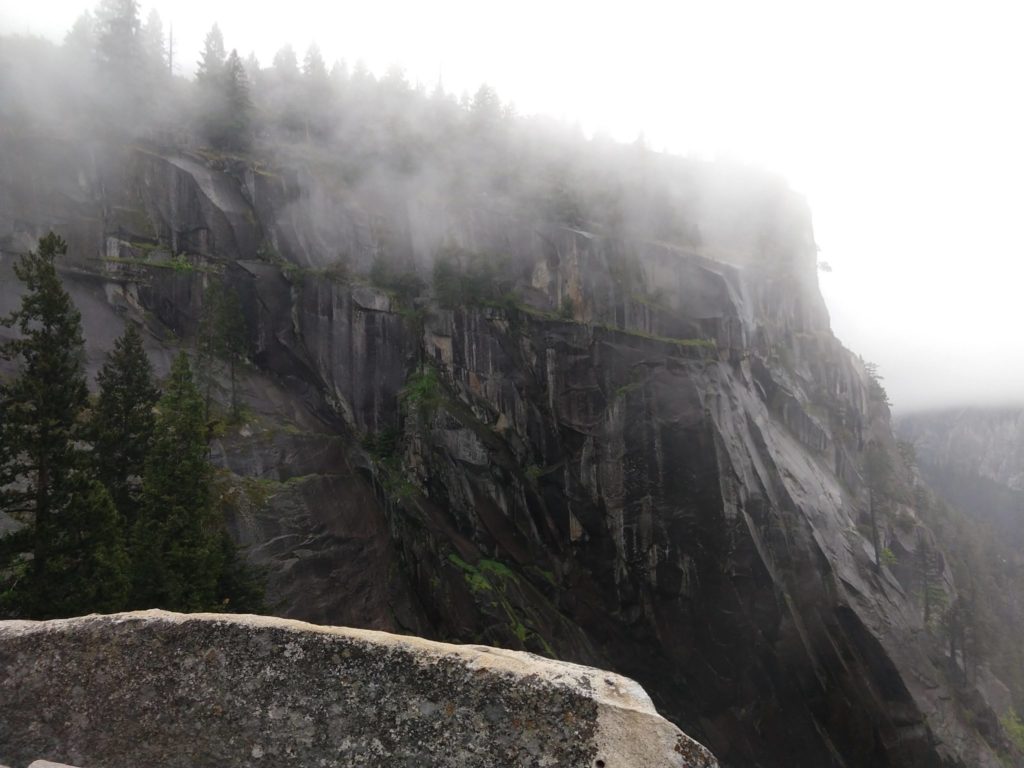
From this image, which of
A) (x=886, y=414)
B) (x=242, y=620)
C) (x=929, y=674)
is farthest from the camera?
(x=886, y=414)

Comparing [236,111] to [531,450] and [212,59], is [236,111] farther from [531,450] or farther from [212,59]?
[531,450]

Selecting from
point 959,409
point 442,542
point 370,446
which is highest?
point 370,446

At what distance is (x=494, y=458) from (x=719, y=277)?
17.0 metres

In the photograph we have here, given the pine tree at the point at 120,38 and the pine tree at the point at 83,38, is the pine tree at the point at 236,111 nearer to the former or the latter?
the pine tree at the point at 120,38

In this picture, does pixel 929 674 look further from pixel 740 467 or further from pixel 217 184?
pixel 217 184

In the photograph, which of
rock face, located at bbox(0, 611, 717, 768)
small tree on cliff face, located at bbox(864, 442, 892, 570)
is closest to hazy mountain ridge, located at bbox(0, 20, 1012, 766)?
small tree on cliff face, located at bbox(864, 442, 892, 570)

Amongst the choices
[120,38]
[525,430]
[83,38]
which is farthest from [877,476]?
[83,38]

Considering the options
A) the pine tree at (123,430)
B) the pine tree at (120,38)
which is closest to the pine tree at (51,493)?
the pine tree at (123,430)

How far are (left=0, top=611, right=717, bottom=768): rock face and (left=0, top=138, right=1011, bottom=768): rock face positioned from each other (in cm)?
1973

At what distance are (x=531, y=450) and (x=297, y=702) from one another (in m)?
26.2

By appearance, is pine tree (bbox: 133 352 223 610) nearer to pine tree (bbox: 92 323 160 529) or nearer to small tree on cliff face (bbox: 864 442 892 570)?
pine tree (bbox: 92 323 160 529)

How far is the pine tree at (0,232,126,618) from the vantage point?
11195mm

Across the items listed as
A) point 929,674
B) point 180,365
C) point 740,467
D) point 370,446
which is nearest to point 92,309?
point 180,365

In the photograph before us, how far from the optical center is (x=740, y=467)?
27156 millimetres
